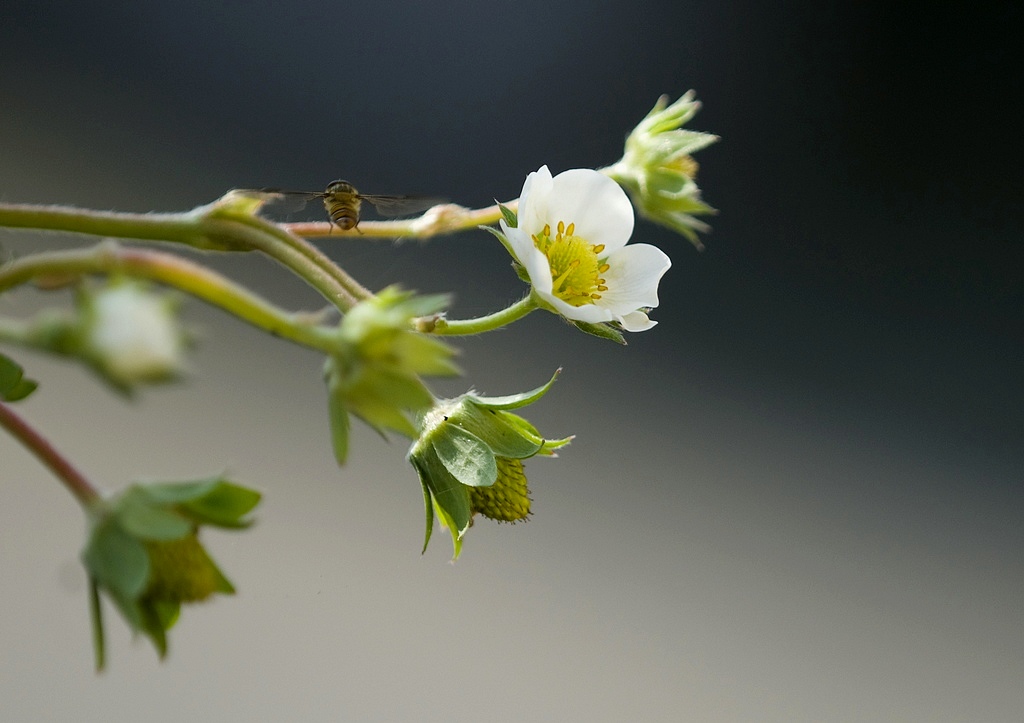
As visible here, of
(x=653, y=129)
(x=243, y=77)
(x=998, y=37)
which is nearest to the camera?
(x=653, y=129)

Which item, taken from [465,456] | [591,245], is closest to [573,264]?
[591,245]

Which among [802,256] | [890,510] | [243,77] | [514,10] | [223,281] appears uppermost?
[514,10]

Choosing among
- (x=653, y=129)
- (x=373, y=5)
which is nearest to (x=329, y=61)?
(x=373, y=5)

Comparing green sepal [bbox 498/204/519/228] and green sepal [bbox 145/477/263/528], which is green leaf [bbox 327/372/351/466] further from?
green sepal [bbox 498/204/519/228]

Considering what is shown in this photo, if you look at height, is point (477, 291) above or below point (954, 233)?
below

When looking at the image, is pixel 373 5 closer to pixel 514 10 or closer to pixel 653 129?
pixel 514 10

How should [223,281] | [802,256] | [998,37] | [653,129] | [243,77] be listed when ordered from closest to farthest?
[223,281]
[653,129]
[243,77]
[802,256]
[998,37]

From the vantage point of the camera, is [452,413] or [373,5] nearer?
[452,413]

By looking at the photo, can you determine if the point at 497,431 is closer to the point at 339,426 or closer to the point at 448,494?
the point at 448,494
